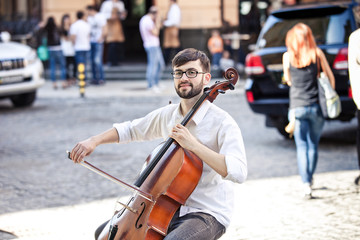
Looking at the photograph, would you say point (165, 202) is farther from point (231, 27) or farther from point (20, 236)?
point (231, 27)

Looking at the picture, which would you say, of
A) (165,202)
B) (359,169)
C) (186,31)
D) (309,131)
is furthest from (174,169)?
(186,31)

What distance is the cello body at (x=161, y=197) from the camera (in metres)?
3.29

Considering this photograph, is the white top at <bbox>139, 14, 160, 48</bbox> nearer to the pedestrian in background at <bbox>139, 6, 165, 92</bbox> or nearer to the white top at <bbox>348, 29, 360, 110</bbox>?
the pedestrian in background at <bbox>139, 6, 165, 92</bbox>

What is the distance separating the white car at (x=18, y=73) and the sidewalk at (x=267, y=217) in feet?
22.1

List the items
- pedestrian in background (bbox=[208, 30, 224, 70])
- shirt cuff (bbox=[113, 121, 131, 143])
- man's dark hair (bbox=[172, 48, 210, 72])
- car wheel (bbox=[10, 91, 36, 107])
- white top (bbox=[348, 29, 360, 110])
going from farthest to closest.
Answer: pedestrian in background (bbox=[208, 30, 224, 70]) → car wheel (bbox=[10, 91, 36, 107]) → white top (bbox=[348, 29, 360, 110]) → shirt cuff (bbox=[113, 121, 131, 143]) → man's dark hair (bbox=[172, 48, 210, 72])

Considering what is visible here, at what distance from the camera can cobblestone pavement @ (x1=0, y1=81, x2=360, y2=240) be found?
17.0ft

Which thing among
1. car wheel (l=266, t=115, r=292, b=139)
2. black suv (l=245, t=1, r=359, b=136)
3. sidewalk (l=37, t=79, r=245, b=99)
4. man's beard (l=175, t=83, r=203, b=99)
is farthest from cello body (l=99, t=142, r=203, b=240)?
sidewalk (l=37, t=79, r=245, b=99)

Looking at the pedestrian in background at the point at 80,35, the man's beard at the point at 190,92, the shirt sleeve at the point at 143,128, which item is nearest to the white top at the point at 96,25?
the pedestrian in background at the point at 80,35

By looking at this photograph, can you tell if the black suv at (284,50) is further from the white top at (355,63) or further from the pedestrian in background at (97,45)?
the pedestrian in background at (97,45)

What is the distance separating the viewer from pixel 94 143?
3689mm

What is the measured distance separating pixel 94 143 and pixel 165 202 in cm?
59

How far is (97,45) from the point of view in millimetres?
16281

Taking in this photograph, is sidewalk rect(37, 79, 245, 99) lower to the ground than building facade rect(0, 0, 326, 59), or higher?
lower

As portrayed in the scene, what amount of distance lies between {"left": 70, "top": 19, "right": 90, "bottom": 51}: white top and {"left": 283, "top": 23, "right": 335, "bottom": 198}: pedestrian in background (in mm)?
9953
